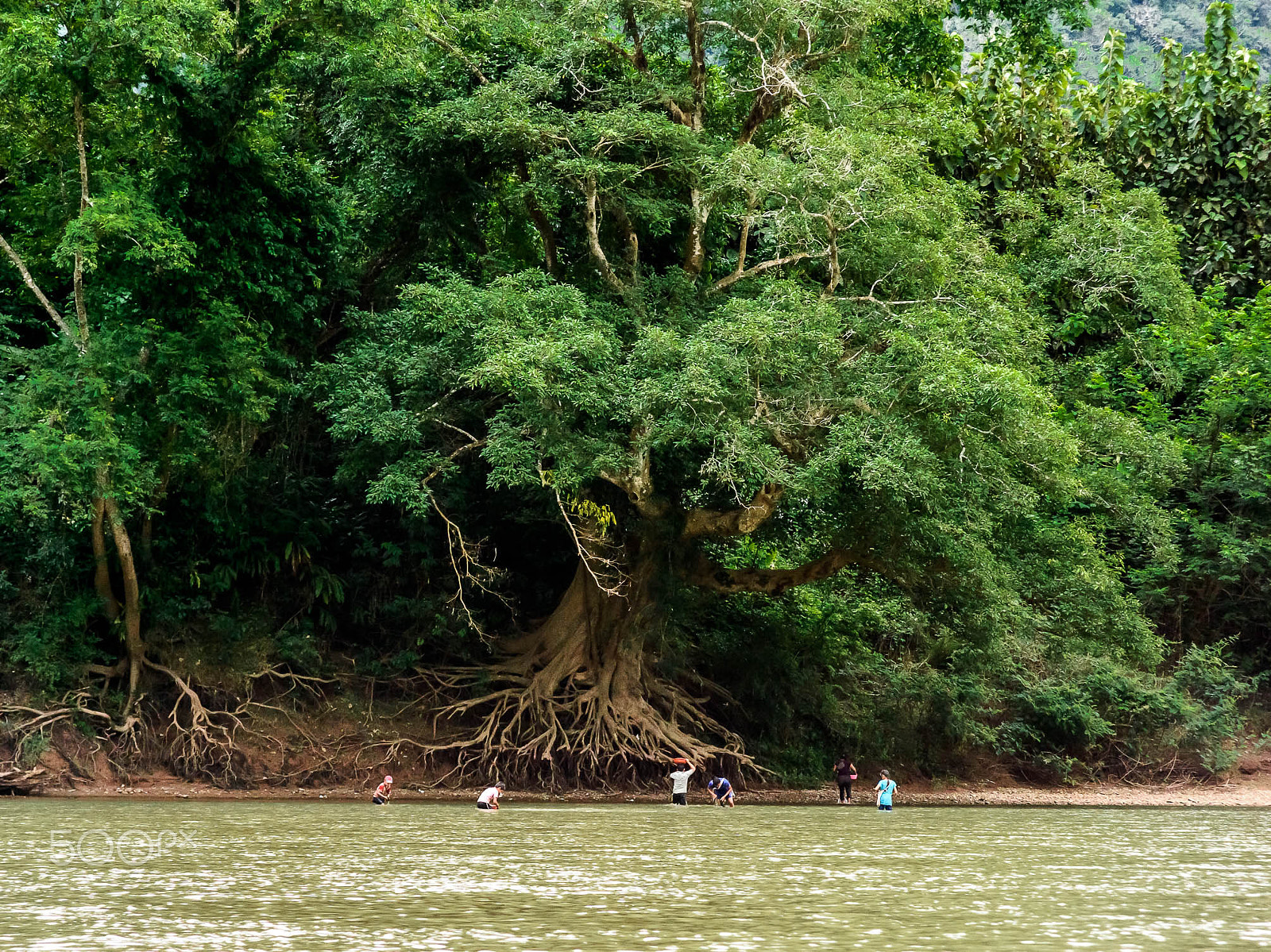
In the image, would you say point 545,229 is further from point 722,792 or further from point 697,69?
point 722,792

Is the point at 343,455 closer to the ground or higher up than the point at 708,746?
higher up

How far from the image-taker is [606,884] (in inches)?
452

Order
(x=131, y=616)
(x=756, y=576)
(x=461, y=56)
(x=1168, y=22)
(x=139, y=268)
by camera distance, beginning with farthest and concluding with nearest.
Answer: (x=1168, y=22)
(x=756, y=576)
(x=131, y=616)
(x=461, y=56)
(x=139, y=268)

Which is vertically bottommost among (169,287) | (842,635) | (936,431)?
(842,635)

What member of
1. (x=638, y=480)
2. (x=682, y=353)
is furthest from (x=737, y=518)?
(x=682, y=353)

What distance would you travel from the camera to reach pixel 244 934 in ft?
28.2

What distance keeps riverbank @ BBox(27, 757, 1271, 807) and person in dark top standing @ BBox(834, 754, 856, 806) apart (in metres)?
0.27

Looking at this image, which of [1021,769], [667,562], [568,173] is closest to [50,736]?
[667,562]

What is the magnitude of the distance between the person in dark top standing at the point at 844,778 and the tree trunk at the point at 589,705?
1.98 m

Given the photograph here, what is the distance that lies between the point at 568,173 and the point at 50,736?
13.3m

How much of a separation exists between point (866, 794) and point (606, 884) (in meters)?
17.2

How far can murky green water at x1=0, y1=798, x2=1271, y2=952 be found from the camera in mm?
8766

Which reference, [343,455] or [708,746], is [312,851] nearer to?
[343,455]

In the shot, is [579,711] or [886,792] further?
[579,711]
